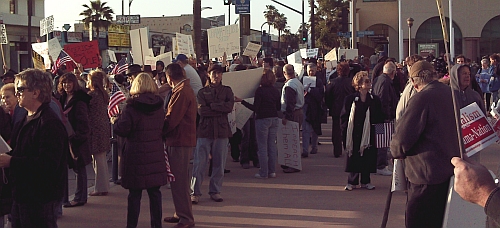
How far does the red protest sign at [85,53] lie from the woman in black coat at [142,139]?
833cm

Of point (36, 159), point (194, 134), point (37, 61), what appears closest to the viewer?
point (36, 159)

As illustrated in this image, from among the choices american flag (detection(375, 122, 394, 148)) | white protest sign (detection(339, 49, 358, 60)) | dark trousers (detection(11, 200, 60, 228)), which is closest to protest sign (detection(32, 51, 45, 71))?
american flag (detection(375, 122, 394, 148))

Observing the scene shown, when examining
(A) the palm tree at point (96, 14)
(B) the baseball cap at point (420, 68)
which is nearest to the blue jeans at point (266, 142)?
(B) the baseball cap at point (420, 68)

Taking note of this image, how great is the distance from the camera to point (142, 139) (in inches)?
280

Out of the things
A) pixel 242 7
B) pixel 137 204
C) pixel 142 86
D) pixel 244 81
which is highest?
pixel 242 7

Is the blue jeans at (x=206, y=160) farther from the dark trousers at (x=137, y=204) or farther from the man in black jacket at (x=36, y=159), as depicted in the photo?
the man in black jacket at (x=36, y=159)

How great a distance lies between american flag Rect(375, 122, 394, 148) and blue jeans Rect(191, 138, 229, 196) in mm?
2336

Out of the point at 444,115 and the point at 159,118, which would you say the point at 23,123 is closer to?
the point at 159,118

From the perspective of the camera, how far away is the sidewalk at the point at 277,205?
8219mm

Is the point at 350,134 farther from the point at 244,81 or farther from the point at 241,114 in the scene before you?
the point at 241,114

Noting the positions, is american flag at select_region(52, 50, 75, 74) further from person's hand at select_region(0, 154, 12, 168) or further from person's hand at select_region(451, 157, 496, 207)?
person's hand at select_region(451, 157, 496, 207)

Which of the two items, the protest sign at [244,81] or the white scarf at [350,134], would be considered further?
the protest sign at [244,81]

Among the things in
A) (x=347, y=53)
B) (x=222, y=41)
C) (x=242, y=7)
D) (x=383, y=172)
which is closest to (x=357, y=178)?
(x=383, y=172)

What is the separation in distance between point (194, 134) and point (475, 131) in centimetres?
344
